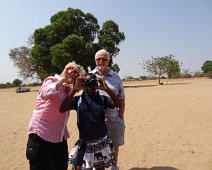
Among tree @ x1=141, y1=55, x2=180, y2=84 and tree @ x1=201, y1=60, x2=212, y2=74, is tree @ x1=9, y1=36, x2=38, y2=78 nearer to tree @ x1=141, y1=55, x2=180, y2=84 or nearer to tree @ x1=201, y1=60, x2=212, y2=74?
tree @ x1=141, y1=55, x2=180, y2=84

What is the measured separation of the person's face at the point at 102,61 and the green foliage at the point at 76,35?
30614 mm

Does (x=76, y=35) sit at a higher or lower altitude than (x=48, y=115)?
higher

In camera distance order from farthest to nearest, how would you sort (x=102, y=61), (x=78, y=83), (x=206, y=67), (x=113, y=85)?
(x=206, y=67), (x=113, y=85), (x=102, y=61), (x=78, y=83)

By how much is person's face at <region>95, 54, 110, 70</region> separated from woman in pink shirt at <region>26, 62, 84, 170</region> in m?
0.69

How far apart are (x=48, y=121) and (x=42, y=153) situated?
15.0 inches

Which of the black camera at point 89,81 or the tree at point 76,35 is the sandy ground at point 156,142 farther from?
the tree at point 76,35

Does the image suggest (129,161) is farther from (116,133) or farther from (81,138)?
(81,138)

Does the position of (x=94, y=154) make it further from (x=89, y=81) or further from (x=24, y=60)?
(x=24, y=60)

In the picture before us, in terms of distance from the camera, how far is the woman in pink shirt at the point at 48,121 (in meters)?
3.84

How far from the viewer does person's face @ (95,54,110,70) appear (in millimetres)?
4589

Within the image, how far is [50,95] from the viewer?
382 cm

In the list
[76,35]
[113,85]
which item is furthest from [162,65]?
[113,85]

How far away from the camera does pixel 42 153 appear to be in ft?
12.8

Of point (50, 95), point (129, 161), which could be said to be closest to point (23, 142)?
point (129, 161)
